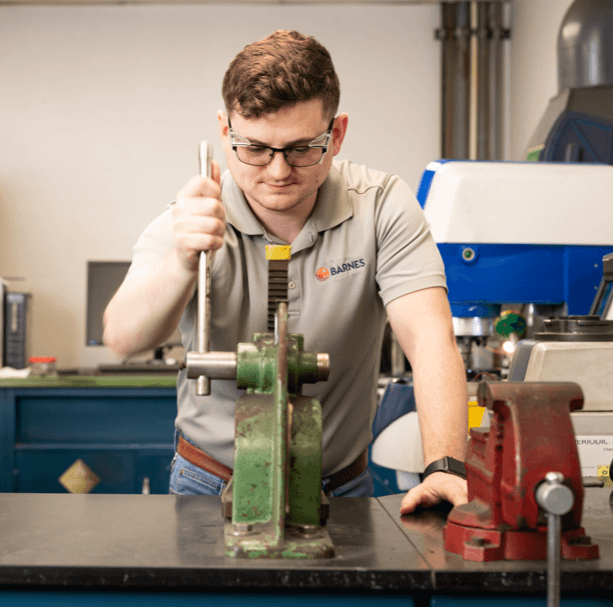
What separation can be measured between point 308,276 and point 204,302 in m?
0.49

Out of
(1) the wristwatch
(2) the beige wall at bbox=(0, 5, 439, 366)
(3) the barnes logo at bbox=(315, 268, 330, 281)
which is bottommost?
(1) the wristwatch

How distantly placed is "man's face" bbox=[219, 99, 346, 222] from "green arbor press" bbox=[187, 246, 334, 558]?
39cm

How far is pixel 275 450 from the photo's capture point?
2.10 ft

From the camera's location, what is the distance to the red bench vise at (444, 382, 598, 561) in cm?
63

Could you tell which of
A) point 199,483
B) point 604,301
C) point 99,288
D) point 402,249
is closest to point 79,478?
point 99,288

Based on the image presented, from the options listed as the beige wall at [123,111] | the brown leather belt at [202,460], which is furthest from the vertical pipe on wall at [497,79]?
the brown leather belt at [202,460]

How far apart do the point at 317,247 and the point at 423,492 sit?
544 mm

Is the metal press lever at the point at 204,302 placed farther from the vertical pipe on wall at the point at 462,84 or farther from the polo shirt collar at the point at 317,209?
the vertical pipe on wall at the point at 462,84

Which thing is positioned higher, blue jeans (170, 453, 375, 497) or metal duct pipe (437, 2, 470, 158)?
metal duct pipe (437, 2, 470, 158)

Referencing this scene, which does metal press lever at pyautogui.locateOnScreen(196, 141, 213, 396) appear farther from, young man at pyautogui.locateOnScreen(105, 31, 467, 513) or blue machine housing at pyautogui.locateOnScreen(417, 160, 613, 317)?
blue machine housing at pyautogui.locateOnScreen(417, 160, 613, 317)

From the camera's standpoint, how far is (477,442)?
71cm

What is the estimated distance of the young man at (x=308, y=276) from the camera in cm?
100

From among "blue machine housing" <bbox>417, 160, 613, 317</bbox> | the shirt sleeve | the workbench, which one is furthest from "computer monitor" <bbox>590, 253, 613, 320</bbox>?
the workbench

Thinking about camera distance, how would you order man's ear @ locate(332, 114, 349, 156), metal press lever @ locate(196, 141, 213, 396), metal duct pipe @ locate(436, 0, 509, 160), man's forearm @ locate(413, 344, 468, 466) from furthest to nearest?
1. metal duct pipe @ locate(436, 0, 509, 160)
2. man's ear @ locate(332, 114, 349, 156)
3. man's forearm @ locate(413, 344, 468, 466)
4. metal press lever @ locate(196, 141, 213, 396)
